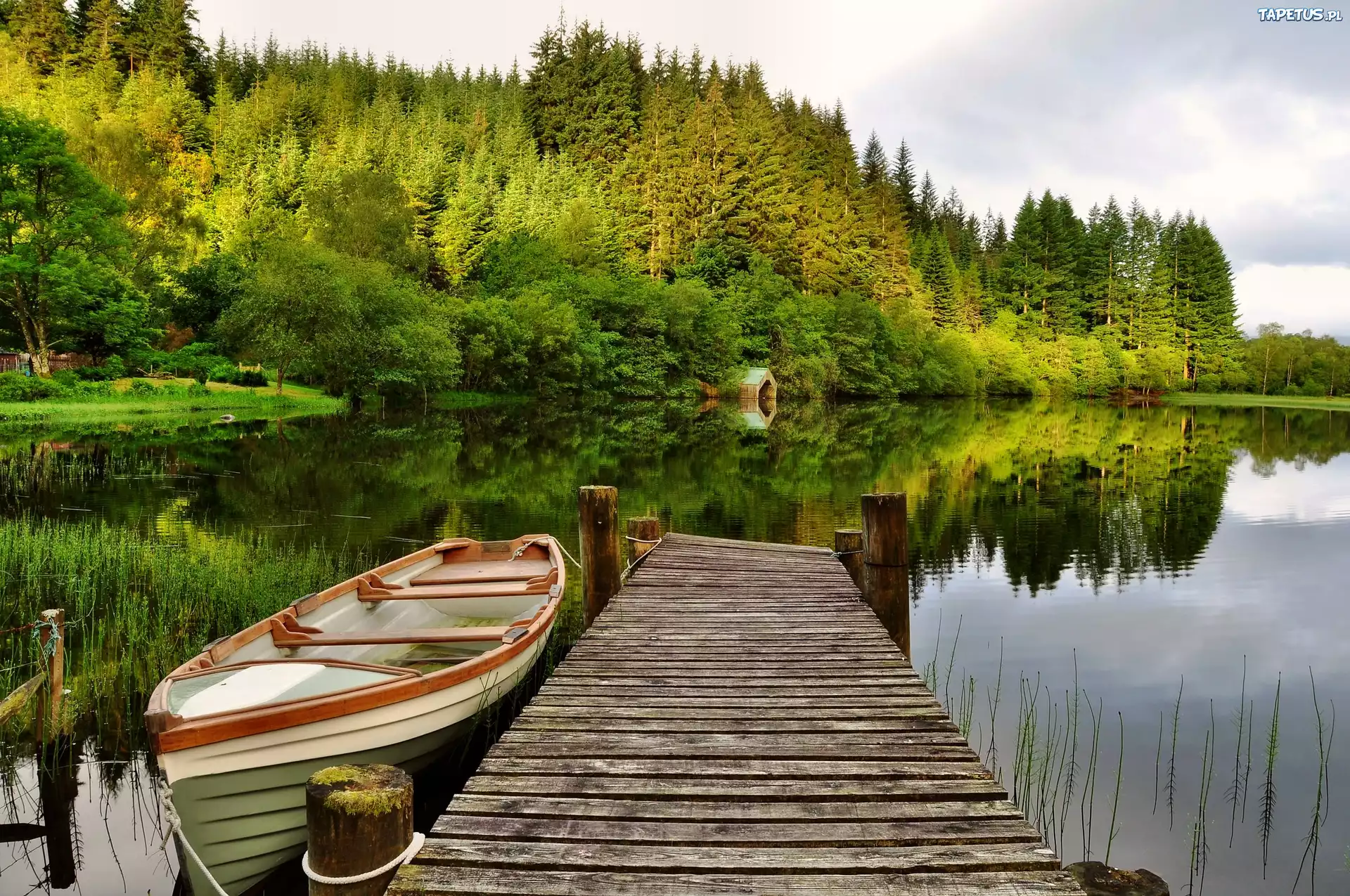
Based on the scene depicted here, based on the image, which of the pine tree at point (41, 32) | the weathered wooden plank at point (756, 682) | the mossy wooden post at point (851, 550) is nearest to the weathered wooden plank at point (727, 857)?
the weathered wooden plank at point (756, 682)

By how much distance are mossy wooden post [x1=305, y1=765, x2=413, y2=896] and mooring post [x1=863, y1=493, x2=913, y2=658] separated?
473 centimetres

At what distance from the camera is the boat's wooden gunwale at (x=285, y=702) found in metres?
3.75

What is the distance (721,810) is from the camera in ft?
11.1

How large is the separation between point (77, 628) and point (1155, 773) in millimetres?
8767

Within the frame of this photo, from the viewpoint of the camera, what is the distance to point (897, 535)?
6.66 meters

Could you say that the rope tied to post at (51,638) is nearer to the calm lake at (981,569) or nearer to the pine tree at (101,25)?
the calm lake at (981,569)

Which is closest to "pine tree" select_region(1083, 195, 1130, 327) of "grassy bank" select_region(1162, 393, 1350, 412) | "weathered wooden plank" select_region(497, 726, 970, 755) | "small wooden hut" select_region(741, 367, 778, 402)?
"grassy bank" select_region(1162, 393, 1350, 412)

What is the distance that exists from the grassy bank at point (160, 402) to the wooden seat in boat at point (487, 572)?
83.2 feet

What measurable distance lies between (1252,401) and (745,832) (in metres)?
73.1

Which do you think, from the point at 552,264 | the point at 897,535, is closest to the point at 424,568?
the point at 897,535

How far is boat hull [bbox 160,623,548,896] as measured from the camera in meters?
3.84

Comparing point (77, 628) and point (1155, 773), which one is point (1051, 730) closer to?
point (1155, 773)

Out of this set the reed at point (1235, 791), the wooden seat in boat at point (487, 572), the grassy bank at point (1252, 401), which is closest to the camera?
the reed at point (1235, 791)

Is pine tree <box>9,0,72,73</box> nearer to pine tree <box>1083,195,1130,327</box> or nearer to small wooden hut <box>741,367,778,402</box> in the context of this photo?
small wooden hut <box>741,367,778,402</box>
